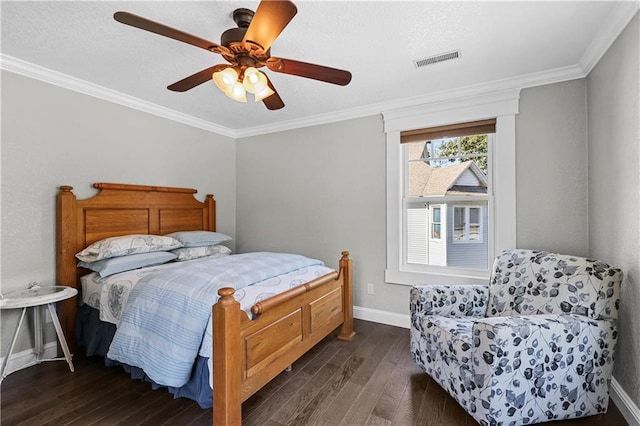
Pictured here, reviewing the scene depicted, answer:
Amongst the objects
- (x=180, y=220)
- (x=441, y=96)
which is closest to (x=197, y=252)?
(x=180, y=220)

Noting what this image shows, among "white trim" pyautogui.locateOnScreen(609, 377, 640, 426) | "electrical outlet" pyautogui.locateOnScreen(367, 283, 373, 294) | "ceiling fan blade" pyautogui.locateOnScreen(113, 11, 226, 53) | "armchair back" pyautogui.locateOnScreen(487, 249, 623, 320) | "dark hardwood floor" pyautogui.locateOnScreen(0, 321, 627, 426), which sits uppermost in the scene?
"ceiling fan blade" pyautogui.locateOnScreen(113, 11, 226, 53)

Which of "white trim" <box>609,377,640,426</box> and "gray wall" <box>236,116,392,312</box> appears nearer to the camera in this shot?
"white trim" <box>609,377,640,426</box>

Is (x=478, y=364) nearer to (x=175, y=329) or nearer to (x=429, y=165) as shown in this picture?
(x=175, y=329)

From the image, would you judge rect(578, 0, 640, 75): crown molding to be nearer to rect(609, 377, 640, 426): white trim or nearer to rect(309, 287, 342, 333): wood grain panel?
rect(609, 377, 640, 426): white trim

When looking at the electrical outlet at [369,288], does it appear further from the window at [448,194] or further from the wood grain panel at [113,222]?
the wood grain panel at [113,222]

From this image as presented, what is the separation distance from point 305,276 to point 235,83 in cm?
152

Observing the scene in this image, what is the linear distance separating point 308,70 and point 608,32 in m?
1.92

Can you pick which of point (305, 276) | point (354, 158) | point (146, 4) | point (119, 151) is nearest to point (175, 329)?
point (305, 276)

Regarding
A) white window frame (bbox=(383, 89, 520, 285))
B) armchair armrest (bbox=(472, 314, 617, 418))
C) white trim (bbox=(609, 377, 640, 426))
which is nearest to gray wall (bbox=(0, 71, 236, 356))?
white window frame (bbox=(383, 89, 520, 285))

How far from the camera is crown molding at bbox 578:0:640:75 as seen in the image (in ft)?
5.55

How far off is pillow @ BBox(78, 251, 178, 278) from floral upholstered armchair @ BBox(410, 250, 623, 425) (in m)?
2.45

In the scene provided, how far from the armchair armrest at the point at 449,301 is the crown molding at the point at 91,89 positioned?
3171 mm

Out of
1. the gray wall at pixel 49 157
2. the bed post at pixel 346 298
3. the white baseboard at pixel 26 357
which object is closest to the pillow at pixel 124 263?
the gray wall at pixel 49 157

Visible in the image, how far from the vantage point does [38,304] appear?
2061 mm
